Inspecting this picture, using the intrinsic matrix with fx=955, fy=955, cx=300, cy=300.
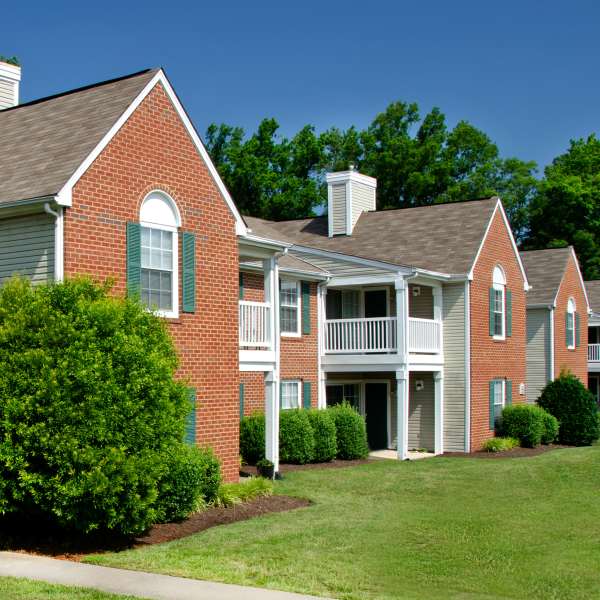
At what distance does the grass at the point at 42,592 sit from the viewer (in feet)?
31.4

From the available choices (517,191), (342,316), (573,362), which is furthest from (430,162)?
(342,316)

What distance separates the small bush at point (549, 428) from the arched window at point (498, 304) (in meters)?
2.86

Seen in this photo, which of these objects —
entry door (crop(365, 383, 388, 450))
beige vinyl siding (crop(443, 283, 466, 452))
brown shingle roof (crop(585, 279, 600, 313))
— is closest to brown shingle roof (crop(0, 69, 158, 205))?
beige vinyl siding (crop(443, 283, 466, 452))

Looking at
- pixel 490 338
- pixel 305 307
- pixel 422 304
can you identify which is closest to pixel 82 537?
pixel 305 307

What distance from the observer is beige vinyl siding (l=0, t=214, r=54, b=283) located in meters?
14.8

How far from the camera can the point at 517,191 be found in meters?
60.0

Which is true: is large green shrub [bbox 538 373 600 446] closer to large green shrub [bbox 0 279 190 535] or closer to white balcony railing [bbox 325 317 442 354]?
white balcony railing [bbox 325 317 442 354]

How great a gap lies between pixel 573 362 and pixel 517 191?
23705 millimetres

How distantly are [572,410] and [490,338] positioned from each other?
13.7 feet

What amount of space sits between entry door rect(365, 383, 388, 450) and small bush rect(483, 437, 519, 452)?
3039 millimetres

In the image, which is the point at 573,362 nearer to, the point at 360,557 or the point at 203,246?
the point at 203,246

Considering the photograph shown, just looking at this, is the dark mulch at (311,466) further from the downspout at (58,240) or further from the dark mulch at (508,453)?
the downspout at (58,240)

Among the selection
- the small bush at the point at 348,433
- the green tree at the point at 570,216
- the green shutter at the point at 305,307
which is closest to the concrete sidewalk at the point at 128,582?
the small bush at the point at 348,433

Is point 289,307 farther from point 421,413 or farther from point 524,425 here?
point 524,425
